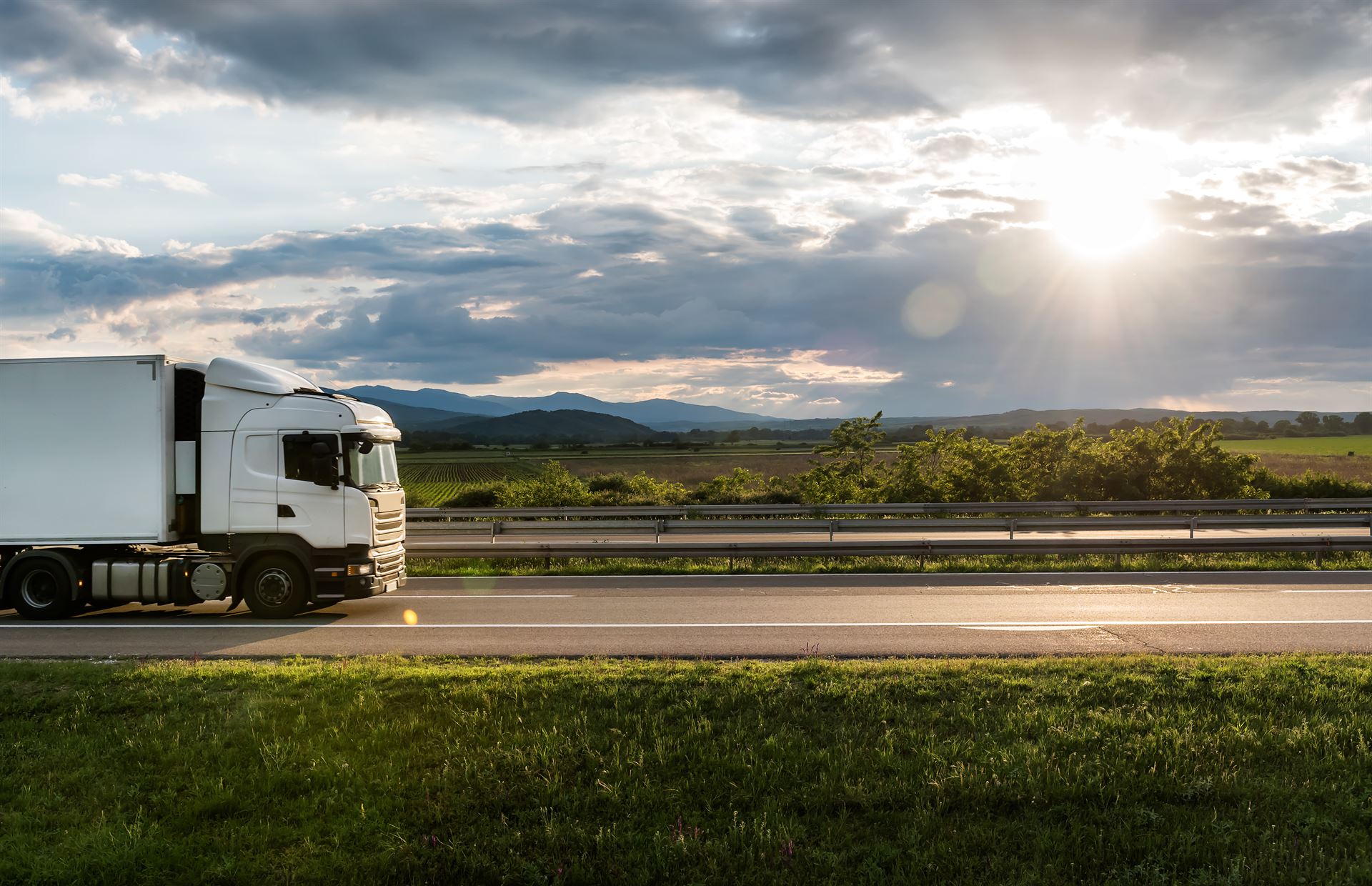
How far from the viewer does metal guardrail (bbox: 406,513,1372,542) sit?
84.2 feet

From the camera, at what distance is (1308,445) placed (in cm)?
8556

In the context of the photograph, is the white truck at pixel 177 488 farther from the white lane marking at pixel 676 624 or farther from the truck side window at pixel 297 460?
the white lane marking at pixel 676 624

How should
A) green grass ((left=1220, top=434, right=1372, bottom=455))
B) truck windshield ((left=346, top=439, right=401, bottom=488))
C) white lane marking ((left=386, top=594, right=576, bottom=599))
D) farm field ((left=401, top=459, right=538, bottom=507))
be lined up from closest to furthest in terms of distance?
truck windshield ((left=346, top=439, right=401, bottom=488)) → white lane marking ((left=386, top=594, right=576, bottom=599)) → farm field ((left=401, top=459, right=538, bottom=507)) → green grass ((left=1220, top=434, right=1372, bottom=455))

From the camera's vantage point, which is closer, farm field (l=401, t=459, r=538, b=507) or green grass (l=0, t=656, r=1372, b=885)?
green grass (l=0, t=656, r=1372, b=885)

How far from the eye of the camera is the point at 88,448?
13.9 meters

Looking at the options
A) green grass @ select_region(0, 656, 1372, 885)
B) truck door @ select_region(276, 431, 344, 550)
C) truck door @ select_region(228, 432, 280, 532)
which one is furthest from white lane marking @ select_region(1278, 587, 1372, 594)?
truck door @ select_region(228, 432, 280, 532)

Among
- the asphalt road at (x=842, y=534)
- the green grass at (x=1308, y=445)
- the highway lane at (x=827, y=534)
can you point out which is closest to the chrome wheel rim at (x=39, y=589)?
the highway lane at (x=827, y=534)

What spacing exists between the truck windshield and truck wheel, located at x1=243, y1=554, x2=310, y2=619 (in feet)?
5.30

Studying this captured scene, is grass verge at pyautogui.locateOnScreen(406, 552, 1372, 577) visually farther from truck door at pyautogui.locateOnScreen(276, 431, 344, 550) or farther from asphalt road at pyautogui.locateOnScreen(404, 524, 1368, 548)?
asphalt road at pyautogui.locateOnScreen(404, 524, 1368, 548)

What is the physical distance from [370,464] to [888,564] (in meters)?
10.4

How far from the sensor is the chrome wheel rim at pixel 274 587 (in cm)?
1391

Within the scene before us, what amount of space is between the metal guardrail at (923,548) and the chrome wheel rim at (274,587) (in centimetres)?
454

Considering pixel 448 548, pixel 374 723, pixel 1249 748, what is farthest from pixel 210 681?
pixel 448 548

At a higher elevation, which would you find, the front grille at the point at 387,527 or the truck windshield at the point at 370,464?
the truck windshield at the point at 370,464
